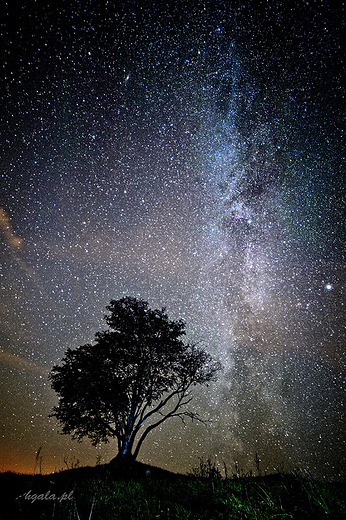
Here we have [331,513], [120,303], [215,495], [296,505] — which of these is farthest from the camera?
[120,303]

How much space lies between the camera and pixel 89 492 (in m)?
7.34

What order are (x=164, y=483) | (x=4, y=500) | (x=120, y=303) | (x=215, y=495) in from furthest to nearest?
1. (x=120, y=303)
2. (x=164, y=483)
3. (x=215, y=495)
4. (x=4, y=500)

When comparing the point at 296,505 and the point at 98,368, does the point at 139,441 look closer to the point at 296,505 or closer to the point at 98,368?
the point at 98,368

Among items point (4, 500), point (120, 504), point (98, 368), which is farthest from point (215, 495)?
point (98, 368)

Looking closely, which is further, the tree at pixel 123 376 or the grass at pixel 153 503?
the tree at pixel 123 376

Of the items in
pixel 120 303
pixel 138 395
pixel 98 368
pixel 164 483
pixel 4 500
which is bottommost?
pixel 164 483

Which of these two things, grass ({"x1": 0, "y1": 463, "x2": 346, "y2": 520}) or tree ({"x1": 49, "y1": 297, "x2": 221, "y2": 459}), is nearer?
grass ({"x1": 0, "y1": 463, "x2": 346, "y2": 520})

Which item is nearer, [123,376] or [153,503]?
[153,503]

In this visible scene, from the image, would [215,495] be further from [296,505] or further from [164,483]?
A: [164,483]

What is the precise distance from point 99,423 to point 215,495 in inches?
356

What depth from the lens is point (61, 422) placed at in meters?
14.6

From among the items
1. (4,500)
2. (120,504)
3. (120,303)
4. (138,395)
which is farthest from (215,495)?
(120,303)

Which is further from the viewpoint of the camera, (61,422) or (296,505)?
(61,422)

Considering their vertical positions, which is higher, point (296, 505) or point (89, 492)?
point (89, 492)
